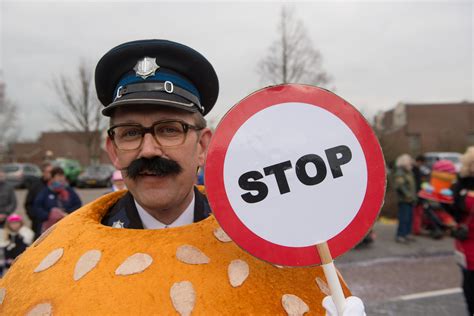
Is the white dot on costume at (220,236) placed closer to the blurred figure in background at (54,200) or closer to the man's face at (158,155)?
the man's face at (158,155)

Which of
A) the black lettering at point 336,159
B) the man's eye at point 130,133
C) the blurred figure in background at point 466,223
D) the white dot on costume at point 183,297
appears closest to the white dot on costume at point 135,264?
the white dot on costume at point 183,297

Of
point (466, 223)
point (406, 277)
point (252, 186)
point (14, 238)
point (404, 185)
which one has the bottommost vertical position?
point (406, 277)

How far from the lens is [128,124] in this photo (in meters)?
1.43

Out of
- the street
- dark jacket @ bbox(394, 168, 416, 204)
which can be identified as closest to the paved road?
the street

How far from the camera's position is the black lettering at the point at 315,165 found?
113 centimetres

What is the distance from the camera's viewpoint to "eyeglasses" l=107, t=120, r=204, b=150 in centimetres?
143

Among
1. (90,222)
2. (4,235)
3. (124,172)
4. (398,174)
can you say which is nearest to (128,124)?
(124,172)

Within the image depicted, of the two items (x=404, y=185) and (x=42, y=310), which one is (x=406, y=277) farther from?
(x=42, y=310)

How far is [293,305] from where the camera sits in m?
1.20

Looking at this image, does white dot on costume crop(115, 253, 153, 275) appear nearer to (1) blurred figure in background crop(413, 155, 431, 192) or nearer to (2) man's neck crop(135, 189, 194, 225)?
(2) man's neck crop(135, 189, 194, 225)

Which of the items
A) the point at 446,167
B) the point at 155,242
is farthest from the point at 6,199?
the point at 446,167

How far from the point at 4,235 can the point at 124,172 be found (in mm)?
4598

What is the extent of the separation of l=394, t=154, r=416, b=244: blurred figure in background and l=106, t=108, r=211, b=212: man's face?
752 centimetres

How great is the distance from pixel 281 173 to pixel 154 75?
2.22 ft
